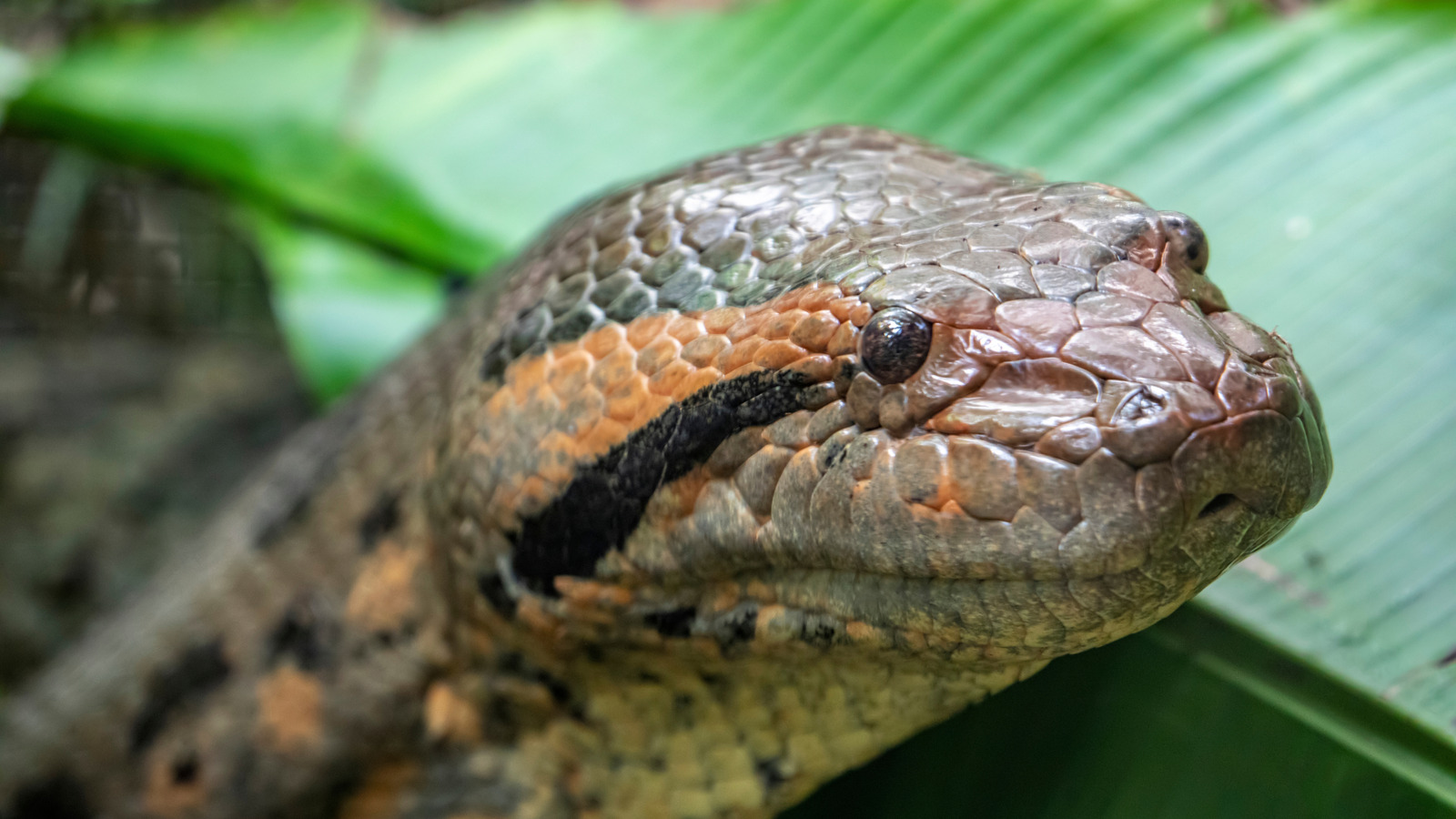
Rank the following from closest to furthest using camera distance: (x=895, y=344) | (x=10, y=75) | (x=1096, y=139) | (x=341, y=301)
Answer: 1. (x=895, y=344)
2. (x=1096, y=139)
3. (x=341, y=301)
4. (x=10, y=75)

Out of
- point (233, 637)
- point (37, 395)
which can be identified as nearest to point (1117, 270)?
point (233, 637)

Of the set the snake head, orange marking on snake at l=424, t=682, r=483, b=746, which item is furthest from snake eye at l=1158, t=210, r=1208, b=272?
orange marking on snake at l=424, t=682, r=483, b=746

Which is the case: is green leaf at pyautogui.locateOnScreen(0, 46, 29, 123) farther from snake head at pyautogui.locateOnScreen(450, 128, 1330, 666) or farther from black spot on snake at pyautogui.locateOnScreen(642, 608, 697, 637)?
black spot on snake at pyautogui.locateOnScreen(642, 608, 697, 637)

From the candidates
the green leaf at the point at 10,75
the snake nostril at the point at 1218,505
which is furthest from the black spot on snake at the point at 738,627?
the green leaf at the point at 10,75

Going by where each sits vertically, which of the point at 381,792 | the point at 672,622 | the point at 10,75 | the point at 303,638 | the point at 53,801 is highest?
the point at 10,75

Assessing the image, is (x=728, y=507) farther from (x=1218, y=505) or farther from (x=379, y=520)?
(x=379, y=520)

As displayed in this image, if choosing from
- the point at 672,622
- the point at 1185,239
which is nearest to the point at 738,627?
the point at 672,622

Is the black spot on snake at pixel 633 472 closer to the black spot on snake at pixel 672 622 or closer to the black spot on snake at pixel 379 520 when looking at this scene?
the black spot on snake at pixel 672 622
